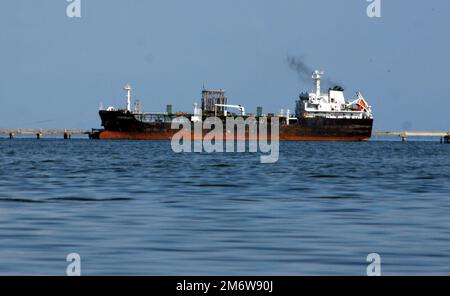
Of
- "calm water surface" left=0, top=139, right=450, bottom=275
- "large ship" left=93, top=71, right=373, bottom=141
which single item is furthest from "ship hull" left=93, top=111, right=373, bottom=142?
"calm water surface" left=0, top=139, right=450, bottom=275

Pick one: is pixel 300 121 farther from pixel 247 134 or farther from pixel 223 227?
pixel 223 227

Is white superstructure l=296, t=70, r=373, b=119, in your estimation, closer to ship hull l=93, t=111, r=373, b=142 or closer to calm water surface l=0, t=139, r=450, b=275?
ship hull l=93, t=111, r=373, b=142

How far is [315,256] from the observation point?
1734 centimetres

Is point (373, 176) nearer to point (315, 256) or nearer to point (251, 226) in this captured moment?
point (251, 226)

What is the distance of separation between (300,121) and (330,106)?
8.23 meters

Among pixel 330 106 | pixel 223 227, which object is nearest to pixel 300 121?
pixel 330 106

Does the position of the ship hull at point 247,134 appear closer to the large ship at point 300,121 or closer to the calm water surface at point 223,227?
the large ship at point 300,121

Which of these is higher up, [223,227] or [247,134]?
[223,227]

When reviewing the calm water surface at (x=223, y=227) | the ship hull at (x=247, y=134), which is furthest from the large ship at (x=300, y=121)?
the calm water surface at (x=223, y=227)

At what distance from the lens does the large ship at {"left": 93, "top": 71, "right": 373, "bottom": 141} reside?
523 ft

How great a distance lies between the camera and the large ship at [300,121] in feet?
523

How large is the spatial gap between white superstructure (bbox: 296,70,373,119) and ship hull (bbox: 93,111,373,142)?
12.3 feet

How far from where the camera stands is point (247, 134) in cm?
16000

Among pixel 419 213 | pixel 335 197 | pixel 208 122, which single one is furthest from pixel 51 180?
pixel 208 122
